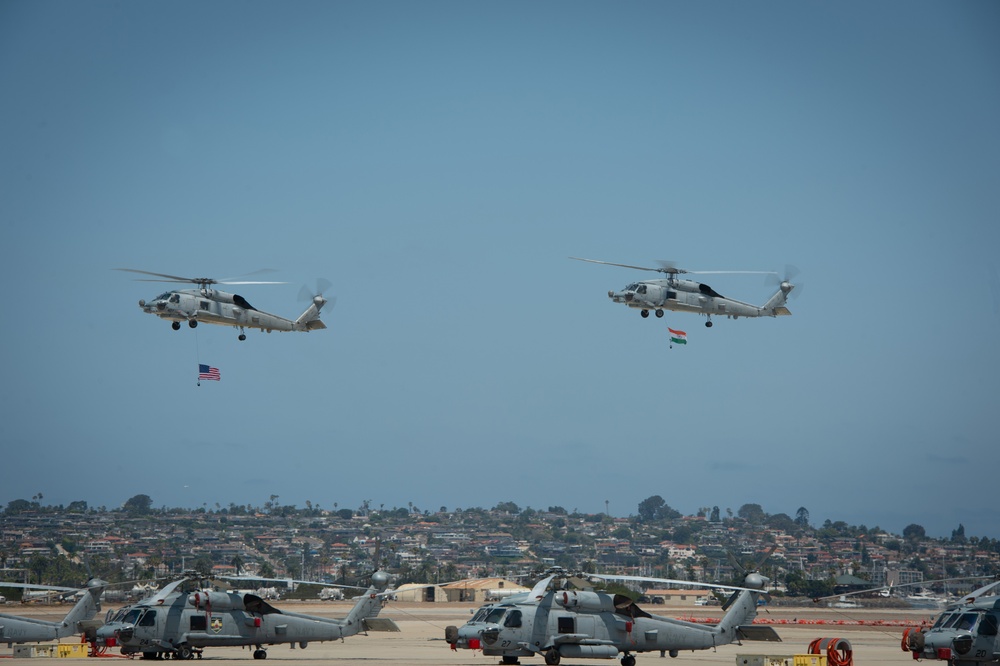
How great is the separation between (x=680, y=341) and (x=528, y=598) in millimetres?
29909

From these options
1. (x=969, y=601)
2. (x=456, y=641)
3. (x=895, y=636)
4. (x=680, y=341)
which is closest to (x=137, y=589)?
(x=456, y=641)

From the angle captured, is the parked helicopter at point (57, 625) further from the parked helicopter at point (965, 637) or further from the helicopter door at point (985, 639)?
the helicopter door at point (985, 639)

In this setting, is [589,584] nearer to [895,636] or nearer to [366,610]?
[366,610]

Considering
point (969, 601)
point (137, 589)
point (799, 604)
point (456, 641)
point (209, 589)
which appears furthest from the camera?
point (799, 604)

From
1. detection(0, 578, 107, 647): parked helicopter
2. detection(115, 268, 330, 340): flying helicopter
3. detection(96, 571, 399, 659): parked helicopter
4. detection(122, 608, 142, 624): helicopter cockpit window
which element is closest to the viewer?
detection(96, 571, 399, 659): parked helicopter

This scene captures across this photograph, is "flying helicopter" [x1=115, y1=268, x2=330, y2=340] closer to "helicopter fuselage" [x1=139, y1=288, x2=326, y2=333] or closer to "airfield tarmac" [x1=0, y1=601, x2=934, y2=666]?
"helicopter fuselage" [x1=139, y1=288, x2=326, y2=333]

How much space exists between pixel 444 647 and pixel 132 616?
57.7 ft

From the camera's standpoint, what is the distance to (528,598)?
36.6m

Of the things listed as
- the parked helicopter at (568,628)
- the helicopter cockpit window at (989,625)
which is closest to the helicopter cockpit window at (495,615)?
the parked helicopter at (568,628)

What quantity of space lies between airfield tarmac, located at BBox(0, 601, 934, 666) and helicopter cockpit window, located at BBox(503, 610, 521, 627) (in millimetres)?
3271

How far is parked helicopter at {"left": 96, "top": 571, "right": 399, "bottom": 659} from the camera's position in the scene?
37.4 m

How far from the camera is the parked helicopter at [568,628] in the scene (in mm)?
35750

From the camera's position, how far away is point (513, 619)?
35.9 m

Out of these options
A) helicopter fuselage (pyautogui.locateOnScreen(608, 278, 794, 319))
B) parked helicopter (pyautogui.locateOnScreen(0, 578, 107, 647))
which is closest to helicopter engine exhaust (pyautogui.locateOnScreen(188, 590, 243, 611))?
parked helicopter (pyautogui.locateOnScreen(0, 578, 107, 647))
